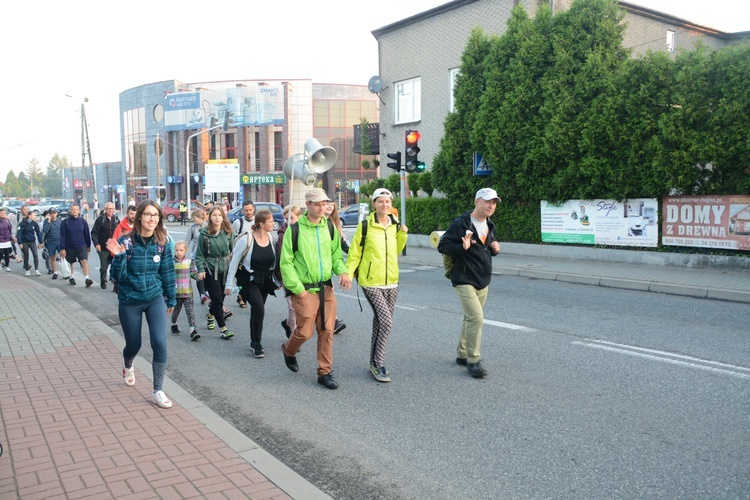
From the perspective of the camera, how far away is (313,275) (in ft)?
19.5

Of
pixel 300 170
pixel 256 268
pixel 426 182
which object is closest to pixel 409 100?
pixel 426 182

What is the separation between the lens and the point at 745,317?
9453mm

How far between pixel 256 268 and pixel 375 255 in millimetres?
1955

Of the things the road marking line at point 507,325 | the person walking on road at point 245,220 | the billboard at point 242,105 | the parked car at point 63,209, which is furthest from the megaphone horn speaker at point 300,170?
the billboard at point 242,105

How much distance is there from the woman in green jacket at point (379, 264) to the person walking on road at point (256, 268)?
5.39 feet

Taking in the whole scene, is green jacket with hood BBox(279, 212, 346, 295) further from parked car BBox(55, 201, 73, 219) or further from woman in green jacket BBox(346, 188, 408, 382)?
parked car BBox(55, 201, 73, 219)

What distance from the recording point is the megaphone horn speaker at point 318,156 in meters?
9.84

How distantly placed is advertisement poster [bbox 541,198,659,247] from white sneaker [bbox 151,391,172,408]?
43.7 ft

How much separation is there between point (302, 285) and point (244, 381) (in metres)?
1.31

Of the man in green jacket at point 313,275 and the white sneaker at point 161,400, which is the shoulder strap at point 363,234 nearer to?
the man in green jacket at point 313,275

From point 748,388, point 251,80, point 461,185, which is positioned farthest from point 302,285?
point 251,80

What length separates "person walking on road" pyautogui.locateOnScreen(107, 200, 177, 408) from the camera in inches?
216

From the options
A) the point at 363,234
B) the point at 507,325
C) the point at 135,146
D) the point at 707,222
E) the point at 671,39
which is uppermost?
the point at 135,146

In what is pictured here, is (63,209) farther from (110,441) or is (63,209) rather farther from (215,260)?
(110,441)
